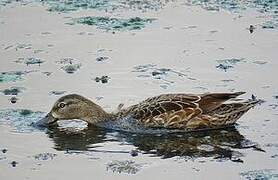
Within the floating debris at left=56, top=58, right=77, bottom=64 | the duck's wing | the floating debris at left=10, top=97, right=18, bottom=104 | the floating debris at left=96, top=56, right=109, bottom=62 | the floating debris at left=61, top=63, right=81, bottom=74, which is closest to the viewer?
the duck's wing

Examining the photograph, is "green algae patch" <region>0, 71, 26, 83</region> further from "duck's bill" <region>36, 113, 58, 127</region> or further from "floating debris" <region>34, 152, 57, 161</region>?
"floating debris" <region>34, 152, 57, 161</region>

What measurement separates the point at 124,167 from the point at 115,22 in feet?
20.2

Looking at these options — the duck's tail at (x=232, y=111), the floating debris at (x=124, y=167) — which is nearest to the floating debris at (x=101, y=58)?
the duck's tail at (x=232, y=111)

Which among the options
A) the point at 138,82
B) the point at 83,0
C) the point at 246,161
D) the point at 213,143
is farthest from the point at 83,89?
the point at 83,0

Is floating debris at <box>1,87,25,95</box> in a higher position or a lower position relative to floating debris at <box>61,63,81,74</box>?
lower

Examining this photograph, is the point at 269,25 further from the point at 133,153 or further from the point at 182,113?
the point at 133,153

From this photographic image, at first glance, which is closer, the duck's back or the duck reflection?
the duck reflection

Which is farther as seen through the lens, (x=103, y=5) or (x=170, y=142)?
(x=103, y=5)

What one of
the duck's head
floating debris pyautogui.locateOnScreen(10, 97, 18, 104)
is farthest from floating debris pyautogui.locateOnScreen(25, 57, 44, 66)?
the duck's head

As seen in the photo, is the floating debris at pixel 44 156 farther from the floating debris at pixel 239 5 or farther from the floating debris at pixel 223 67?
the floating debris at pixel 239 5

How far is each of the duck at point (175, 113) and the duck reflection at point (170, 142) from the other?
0.41 ft

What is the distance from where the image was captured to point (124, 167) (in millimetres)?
10789

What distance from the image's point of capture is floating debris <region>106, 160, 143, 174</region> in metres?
10.7

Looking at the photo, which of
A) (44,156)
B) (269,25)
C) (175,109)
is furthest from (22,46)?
(44,156)
